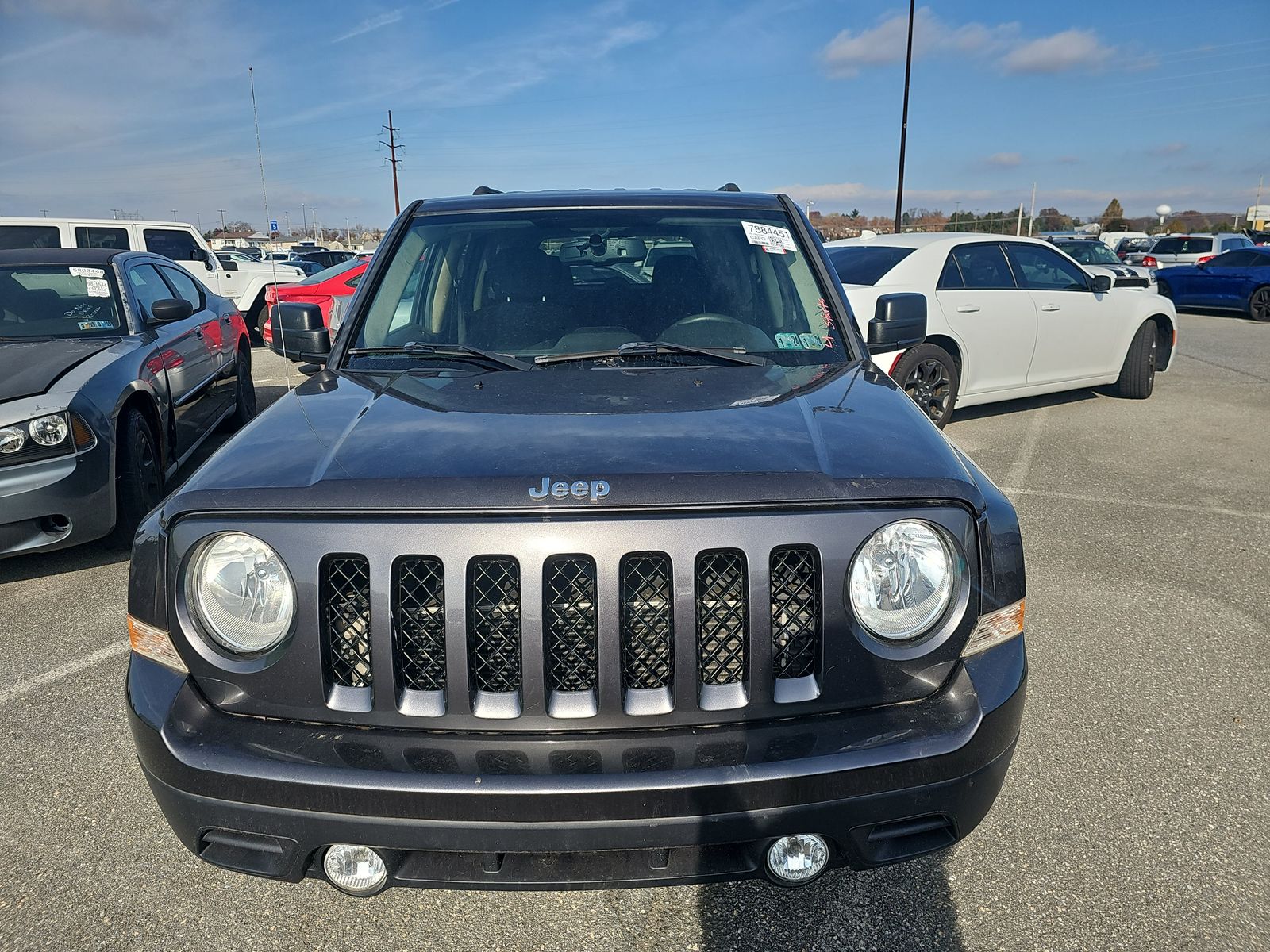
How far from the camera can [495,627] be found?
1.73 metres

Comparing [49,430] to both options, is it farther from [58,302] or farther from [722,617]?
[722,617]

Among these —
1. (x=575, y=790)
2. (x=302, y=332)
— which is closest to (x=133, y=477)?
(x=302, y=332)

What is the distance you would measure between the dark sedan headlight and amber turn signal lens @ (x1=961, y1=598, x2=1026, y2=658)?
4.19 meters

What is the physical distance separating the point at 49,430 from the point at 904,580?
4.11 m

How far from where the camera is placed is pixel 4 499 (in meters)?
4.05

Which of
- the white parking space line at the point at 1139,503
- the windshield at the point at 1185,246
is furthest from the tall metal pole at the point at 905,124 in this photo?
the white parking space line at the point at 1139,503

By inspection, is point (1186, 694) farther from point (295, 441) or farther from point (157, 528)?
point (157, 528)

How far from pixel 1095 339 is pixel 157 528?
28.8ft

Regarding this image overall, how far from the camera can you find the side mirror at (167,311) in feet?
18.3

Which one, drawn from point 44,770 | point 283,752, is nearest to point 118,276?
point 44,770

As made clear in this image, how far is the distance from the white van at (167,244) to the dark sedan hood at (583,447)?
9562mm

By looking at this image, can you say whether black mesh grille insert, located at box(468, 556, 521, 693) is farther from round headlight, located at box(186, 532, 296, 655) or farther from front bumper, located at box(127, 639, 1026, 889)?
round headlight, located at box(186, 532, 296, 655)

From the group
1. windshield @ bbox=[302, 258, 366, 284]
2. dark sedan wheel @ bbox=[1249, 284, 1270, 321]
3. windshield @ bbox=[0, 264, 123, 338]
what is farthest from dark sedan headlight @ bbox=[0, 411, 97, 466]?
dark sedan wheel @ bbox=[1249, 284, 1270, 321]

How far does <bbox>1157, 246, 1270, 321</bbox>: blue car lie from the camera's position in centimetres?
1780
